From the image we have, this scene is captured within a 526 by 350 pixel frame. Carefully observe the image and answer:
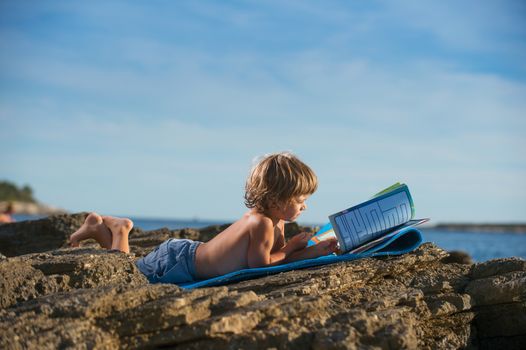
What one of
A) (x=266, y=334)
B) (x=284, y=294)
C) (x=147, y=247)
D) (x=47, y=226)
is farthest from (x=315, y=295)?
(x=47, y=226)

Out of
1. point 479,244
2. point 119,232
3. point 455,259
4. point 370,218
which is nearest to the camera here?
point 370,218

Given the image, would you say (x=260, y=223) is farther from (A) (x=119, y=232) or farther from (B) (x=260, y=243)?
(A) (x=119, y=232)

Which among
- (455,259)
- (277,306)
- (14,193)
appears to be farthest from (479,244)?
(14,193)

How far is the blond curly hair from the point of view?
201 inches

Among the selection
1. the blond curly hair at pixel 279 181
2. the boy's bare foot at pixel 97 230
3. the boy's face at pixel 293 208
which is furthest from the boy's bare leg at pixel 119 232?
the boy's face at pixel 293 208

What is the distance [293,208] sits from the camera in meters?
5.18

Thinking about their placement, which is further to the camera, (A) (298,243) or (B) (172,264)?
(A) (298,243)

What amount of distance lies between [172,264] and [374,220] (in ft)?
5.63

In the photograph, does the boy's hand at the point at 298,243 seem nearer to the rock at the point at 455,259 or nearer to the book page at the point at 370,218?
the book page at the point at 370,218

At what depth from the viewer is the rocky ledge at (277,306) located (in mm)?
3371

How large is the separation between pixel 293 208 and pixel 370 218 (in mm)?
648

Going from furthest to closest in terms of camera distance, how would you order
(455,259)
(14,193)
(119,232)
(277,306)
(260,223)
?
(14,193)
(455,259)
(119,232)
(260,223)
(277,306)

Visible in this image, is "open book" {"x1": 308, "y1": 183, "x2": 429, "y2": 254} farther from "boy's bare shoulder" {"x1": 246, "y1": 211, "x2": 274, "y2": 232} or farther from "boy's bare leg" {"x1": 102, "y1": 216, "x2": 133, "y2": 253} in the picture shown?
"boy's bare leg" {"x1": 102, "y1": 216, "x2": 133, "y2": 253}

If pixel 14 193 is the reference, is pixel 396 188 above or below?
below
